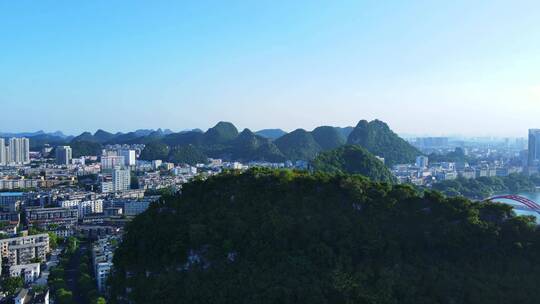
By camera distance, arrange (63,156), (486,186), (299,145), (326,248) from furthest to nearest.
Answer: (299,145)
(63,156)
(486,186)
(326,248)

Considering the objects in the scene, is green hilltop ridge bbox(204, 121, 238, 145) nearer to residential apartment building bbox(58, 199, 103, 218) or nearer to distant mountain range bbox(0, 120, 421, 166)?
distant mountain range bbox(0, 120, 421, 166)

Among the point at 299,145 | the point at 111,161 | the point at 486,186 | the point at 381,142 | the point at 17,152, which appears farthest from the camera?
the point at 299,145

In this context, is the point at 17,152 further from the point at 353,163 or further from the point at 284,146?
the point at 353,163

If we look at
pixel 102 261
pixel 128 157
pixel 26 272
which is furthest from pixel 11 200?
pixel 128 157

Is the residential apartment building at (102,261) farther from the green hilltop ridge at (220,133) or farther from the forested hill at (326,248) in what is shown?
the green hilltop ridge at (220,133)

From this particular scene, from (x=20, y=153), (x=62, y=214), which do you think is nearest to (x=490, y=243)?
(x=62, y=214)

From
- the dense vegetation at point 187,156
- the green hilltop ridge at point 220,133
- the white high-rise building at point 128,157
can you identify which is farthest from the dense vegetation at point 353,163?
the green hilltop ridge at point 220,133
